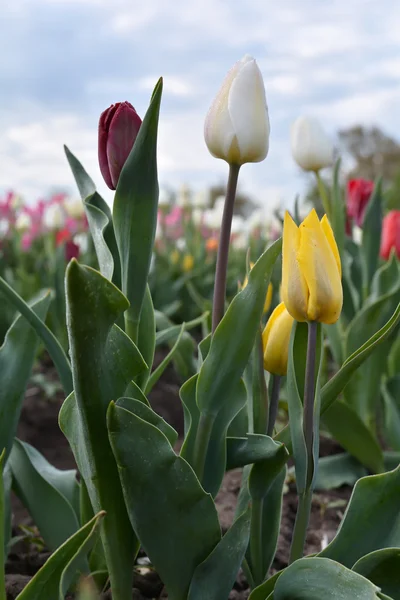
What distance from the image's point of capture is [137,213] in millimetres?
870

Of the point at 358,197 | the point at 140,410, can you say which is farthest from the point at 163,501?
the point at 358,197

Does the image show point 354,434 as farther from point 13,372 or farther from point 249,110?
point 249,110

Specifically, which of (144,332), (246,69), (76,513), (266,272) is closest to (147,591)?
(76,513)

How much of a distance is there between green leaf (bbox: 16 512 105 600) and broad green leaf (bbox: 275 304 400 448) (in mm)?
330

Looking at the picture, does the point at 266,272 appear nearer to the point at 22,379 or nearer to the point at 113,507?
the point at 113,507

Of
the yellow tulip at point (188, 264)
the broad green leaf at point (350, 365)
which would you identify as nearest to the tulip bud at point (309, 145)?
the broad green leaf at point (350, 365)

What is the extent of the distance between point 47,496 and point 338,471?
0.88m

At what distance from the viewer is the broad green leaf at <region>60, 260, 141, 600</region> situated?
710 millimetres

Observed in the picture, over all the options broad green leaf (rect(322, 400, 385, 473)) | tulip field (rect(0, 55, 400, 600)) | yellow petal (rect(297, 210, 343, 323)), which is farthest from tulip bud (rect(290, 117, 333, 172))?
yellow petal (rect(297, 210, 343, 323))

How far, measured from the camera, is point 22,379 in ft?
3.59

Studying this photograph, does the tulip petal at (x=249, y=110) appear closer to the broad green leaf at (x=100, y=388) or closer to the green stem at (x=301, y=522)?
the broad green leaf at (x=100, y=388)

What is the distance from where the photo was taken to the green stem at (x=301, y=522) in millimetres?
896

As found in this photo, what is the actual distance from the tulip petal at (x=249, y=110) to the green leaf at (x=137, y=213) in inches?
3.7

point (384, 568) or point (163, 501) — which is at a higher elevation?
point (163, 501)
